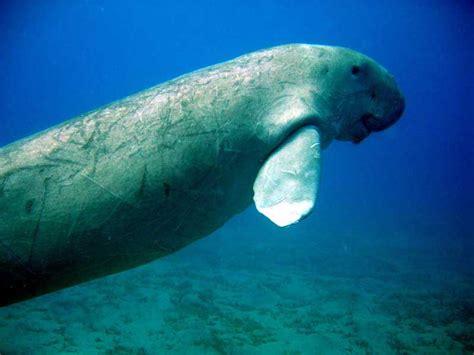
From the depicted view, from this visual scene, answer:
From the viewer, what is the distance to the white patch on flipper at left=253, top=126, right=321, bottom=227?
2467mm

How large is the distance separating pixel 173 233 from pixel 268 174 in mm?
1025

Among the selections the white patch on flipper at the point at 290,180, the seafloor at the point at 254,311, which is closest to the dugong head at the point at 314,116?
the white patch on flipper at the point at 290,180

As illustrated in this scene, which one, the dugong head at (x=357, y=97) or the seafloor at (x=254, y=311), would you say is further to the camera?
the seafloor at (x=254, y=311)

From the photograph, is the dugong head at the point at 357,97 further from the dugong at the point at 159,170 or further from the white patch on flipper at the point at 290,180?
the white patch on flipper at the point at 290,180

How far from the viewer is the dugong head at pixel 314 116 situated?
8.52ft

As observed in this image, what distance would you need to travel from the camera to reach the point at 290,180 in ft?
8.78

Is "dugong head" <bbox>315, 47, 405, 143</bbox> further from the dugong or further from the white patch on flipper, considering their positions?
the white patch on flipper

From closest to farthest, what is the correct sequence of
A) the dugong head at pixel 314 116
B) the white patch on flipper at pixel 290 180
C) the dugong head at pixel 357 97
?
the white patch on flipper at pixel 290 180, the dugong head at pixel 314 116, the dugong head at pixel 357 97

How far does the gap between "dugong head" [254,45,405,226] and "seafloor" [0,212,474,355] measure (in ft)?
15.1

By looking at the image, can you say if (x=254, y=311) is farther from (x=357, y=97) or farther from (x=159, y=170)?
(x=159, y=170)

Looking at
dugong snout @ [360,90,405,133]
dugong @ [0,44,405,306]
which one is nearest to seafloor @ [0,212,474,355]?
dugong @ [0,44,405,306]

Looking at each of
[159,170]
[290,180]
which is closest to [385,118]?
[290,180]

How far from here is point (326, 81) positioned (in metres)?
3.48

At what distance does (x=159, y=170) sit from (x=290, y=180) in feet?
3.50
